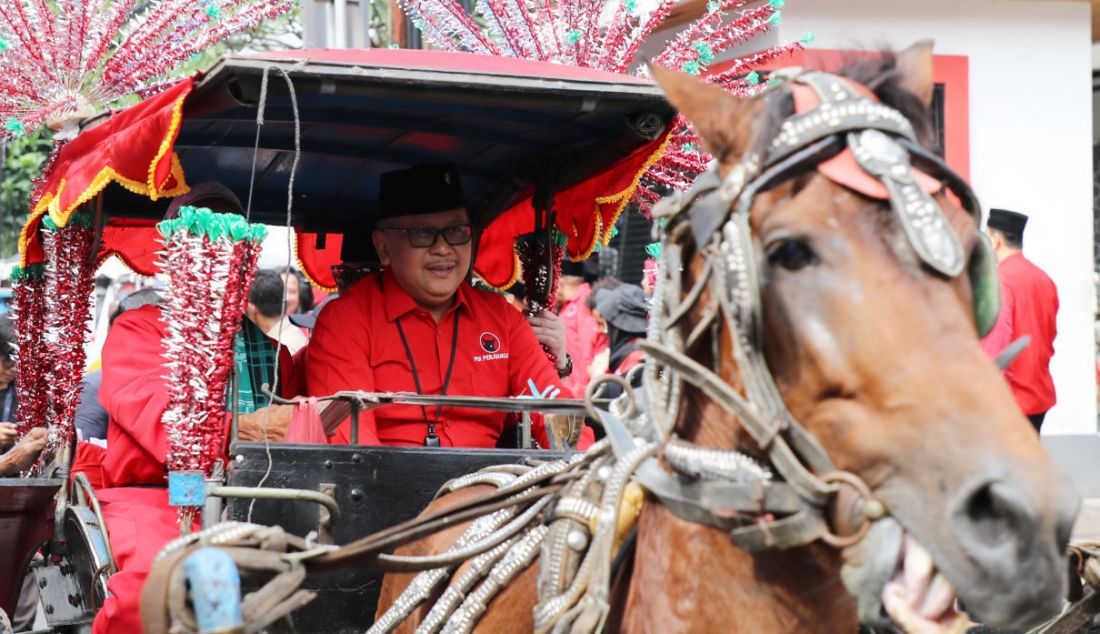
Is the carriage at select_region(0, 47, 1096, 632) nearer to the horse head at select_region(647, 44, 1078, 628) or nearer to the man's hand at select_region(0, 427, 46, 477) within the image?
the horse head at select_region(647, 44, 1078, 628)

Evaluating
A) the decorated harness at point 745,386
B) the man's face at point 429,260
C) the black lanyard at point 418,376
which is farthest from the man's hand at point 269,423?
the decorated harness at point 745,386

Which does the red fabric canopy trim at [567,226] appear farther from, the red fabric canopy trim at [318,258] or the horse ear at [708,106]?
the horse ear at [708,106]

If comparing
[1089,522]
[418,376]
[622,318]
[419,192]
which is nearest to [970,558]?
[418,376]

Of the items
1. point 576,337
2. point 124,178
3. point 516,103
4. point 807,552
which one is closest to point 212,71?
point 124,178

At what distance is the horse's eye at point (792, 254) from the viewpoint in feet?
6.93

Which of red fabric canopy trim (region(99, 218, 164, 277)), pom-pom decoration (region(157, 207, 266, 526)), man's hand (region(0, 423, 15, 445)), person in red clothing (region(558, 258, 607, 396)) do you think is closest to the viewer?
pom-pom decoration (region(157, 207, 266, 526))

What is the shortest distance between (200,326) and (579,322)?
6.84 meters

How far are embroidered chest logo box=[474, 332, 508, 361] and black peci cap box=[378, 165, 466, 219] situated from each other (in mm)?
509

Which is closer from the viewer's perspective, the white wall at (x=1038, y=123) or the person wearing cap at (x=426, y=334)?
the person wearing cap at (x=426, y=334)

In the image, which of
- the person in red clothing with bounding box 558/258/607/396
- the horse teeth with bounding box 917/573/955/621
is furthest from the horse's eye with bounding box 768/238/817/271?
the person in red clothing with bounding box 558/258/607/396

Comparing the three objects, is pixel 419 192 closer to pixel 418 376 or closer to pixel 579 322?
pixel 418 376

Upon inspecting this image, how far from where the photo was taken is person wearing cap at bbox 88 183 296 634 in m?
4.03

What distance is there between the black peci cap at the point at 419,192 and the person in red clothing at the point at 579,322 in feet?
14.9

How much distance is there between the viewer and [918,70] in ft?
8.01
